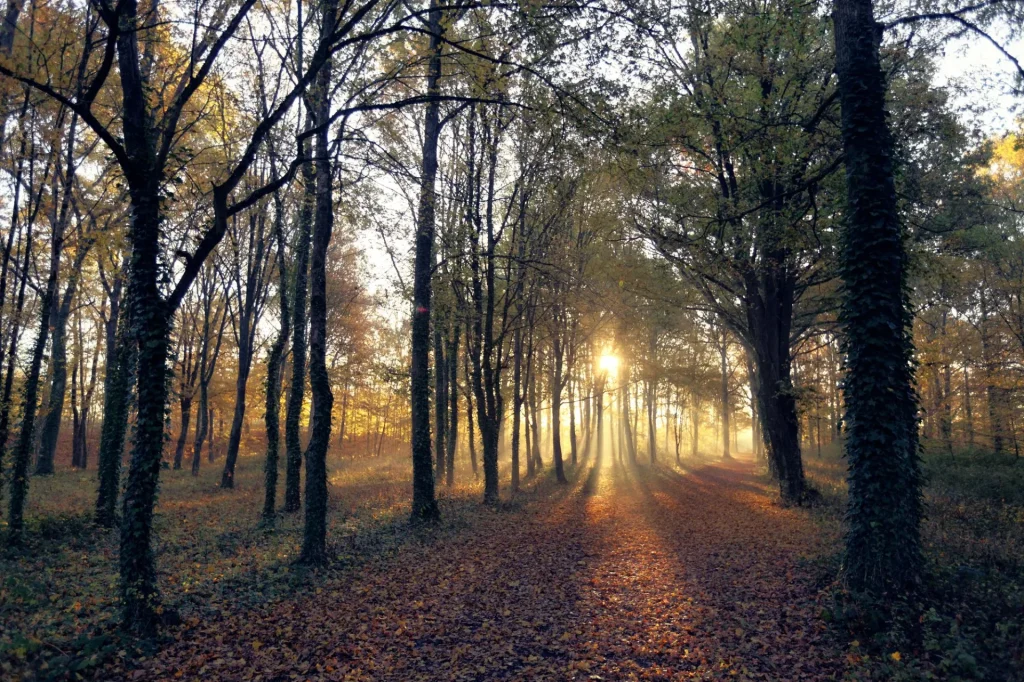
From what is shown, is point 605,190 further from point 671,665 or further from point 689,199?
point 671,665

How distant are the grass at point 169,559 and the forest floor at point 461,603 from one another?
4 centimetres

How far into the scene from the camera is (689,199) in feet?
50.1

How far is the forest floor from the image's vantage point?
230 inches

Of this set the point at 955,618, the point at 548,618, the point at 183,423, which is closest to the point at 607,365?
the point at 183,423

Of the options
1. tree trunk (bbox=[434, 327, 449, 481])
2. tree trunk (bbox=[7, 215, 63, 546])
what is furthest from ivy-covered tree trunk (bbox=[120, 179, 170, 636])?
tree trunk (bbox=[434, 327, 449, 481])

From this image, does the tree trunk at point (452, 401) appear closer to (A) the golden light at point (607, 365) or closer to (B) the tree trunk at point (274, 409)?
(B) the tree trunk at point (274, 409)

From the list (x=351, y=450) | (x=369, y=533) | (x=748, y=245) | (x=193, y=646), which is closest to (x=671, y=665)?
(x=193, y=646)

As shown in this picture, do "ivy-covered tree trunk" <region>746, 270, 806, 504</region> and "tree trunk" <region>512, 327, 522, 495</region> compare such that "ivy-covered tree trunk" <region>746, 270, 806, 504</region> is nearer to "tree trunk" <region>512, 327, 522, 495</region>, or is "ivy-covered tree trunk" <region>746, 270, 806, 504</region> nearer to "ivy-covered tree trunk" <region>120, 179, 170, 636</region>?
"tree trunk" <region>512, 327, 522, 495</region>

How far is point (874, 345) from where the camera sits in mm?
7441

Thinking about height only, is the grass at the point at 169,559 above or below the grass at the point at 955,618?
below

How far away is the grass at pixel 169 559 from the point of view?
19.7ft

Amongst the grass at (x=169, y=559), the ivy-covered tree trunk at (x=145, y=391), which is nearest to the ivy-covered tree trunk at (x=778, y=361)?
the grass at (x=169, y=559)

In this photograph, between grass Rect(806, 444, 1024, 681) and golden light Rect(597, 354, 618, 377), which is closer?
grass Rect(806, 444, 1024, 681)

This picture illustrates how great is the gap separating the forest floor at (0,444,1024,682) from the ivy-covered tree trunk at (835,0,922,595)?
2.99 feet
